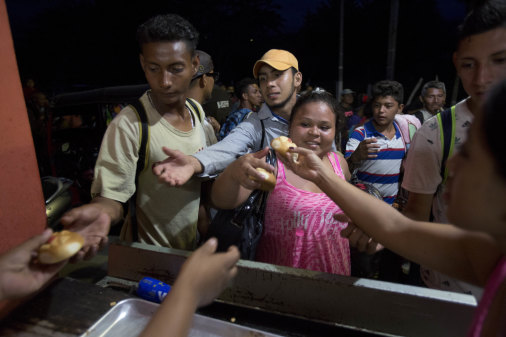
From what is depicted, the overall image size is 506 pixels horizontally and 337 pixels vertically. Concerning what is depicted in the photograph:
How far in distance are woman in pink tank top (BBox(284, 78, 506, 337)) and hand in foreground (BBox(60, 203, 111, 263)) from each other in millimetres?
1102

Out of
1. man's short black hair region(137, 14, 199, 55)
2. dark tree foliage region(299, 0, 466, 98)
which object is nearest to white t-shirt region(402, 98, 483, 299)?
man's short black hair region(137, 14, 199, 55)

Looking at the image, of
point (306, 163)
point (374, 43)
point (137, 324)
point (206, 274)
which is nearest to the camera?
point (206, 274)

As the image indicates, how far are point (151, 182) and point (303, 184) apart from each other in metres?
1.00

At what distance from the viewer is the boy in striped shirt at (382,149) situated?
3305 mm

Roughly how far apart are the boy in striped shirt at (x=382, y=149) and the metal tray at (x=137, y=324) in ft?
7.80

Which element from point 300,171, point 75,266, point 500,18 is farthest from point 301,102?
point 75,266

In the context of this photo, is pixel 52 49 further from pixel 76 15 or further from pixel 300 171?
pixel 300 171

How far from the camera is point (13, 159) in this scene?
1.64 m

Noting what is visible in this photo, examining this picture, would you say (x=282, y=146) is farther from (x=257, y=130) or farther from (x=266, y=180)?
(x=257, y=130)

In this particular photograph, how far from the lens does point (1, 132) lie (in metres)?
1.58

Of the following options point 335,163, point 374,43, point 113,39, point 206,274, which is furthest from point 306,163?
point 374,43

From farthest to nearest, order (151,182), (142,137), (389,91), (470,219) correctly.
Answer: (389,91)
(151,182)
(142,137)
(470,219)

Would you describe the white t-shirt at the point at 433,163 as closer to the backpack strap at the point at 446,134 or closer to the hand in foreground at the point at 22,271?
the backpack strap at the point at 446,134

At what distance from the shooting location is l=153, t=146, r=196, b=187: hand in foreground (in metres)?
1.60
